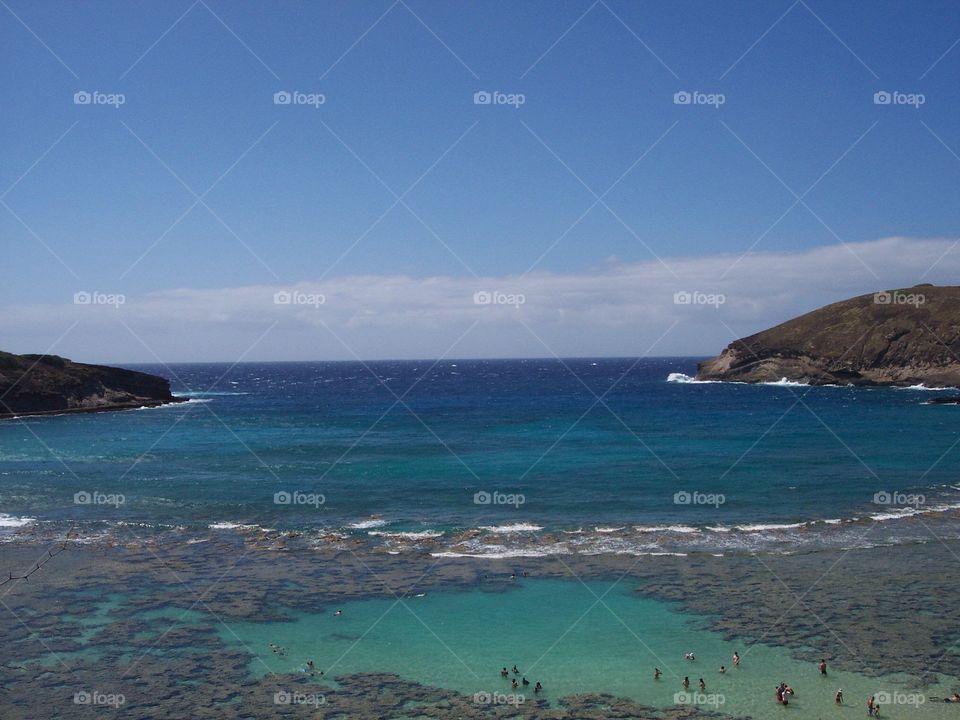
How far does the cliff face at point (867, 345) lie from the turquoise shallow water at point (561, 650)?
144630 millimetres

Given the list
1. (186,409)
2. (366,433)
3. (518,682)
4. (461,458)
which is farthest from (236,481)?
(186,409)

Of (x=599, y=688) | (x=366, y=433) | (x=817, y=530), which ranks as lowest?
(x=599, y=688)

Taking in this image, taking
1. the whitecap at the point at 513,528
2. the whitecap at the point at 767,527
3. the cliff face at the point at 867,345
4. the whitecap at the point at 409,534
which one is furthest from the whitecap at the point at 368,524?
the cliff face at the point at 867,345

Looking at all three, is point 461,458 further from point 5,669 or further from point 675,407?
point 675,407

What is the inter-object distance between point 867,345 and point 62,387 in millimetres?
162293

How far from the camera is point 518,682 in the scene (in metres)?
25.3

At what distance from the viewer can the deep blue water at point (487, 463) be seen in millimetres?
50375

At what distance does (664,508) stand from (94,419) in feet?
318

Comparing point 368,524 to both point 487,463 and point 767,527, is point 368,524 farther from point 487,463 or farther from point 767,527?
point 767,527

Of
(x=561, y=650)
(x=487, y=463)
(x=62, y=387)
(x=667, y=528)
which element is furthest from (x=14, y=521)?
(x=62, y=387)

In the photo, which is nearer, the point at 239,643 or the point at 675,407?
the point at 239,643

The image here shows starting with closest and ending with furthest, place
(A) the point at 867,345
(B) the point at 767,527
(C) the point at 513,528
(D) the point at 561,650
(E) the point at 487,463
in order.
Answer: (D) the point at 561,650
(B) the point at 767,527
(C) the point at 513,528
(E) the point at 487,463
(A) the point at 867,345

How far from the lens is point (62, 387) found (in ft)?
417

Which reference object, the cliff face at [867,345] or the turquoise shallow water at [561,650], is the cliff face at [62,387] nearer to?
the turquoise shallow water at [561,650]
